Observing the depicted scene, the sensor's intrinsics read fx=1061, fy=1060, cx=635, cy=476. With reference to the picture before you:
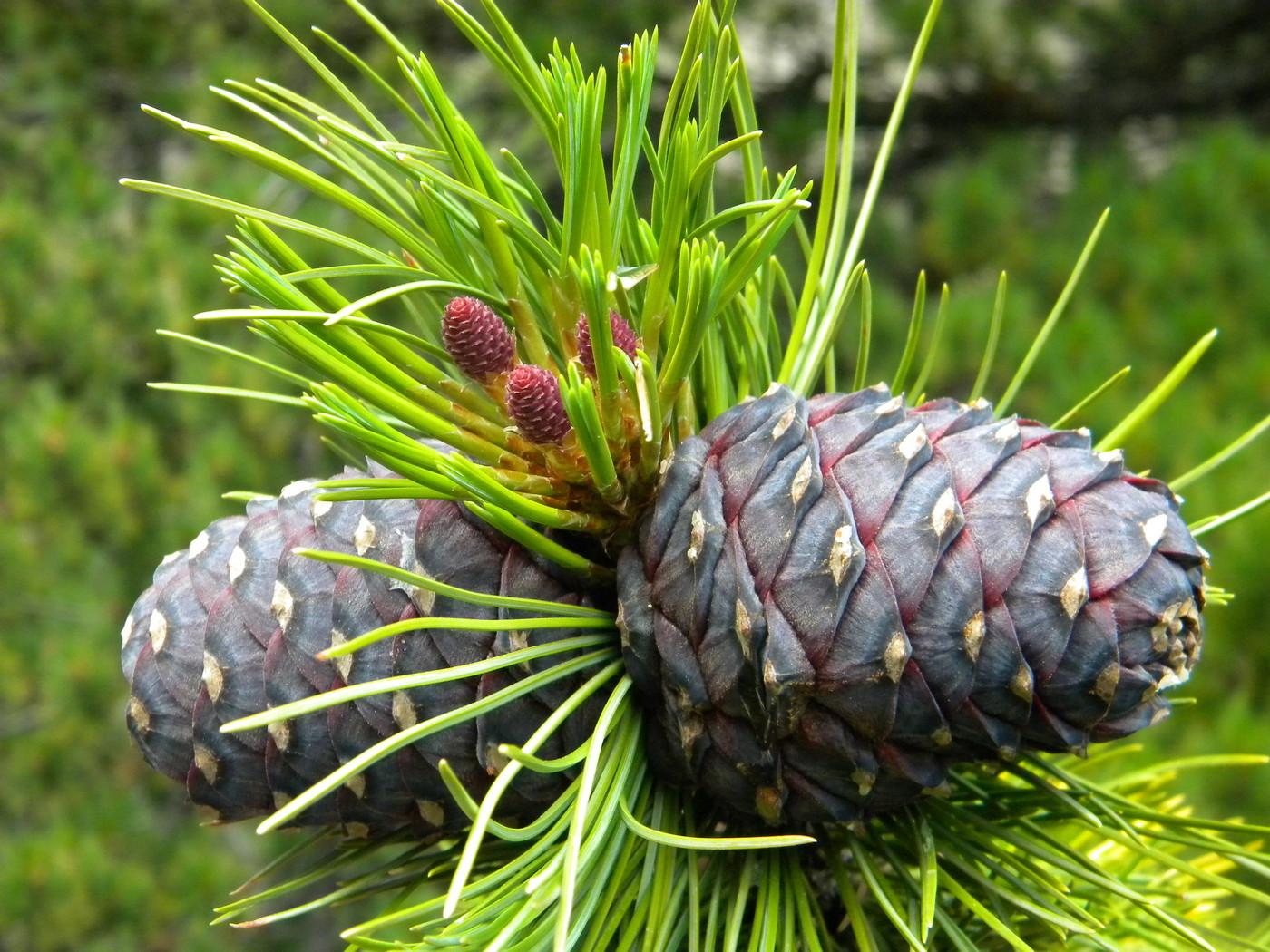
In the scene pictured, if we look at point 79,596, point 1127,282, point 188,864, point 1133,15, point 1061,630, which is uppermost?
point 1133,15

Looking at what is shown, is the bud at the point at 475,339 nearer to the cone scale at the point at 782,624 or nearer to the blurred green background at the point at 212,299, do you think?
the cone scale at the point at 782,624

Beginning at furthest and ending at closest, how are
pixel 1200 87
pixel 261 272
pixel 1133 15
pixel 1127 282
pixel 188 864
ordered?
1. pixel 1200 87
2. pixel 1133 15
3. pixel 1127 282
4. pixel 188 864
5. pixel 261 272

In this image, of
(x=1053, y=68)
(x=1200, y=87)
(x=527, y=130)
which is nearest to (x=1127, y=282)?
(x=1053, y=68)

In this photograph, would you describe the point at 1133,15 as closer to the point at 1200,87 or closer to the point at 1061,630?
the point at 1200,87

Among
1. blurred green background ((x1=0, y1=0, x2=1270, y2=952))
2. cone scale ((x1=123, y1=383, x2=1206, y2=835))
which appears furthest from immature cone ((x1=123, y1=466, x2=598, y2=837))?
blurred green background ((x1=0, y1=0, x2=1270, y2=952))

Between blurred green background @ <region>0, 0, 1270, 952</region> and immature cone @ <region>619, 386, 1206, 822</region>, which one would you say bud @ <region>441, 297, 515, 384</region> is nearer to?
immature cone @ <region>619, 386, 1206, 822</region>

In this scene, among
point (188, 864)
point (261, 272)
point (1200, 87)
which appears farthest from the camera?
point (1200, 87)

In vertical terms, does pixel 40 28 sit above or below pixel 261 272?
below
